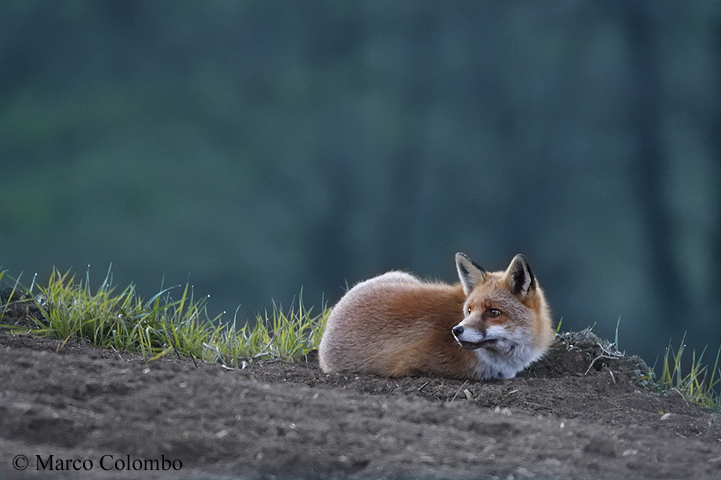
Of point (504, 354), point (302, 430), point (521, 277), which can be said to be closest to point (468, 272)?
point (521, 277)

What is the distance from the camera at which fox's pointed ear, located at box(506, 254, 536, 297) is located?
5109 mm

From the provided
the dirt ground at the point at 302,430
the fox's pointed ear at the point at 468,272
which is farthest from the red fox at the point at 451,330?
the dirt ground at the point at 302,430

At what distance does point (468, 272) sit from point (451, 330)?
1.47 feet

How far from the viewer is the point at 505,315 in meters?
5.11

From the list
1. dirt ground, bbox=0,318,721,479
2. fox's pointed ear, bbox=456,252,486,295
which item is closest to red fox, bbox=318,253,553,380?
fox's pointed ear, bbox=456,252,486,295

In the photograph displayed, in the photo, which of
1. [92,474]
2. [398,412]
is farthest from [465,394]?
Result: [92,474]

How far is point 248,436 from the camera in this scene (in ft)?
10.1

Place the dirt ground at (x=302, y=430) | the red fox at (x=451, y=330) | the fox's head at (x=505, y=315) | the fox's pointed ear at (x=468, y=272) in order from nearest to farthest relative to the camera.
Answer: the dirt ground at (x=302, y=430), the fox's head at (x=505, y=315), the red fox at (x=451, y=330), the fox's pointed ear at (x=468, y=272)

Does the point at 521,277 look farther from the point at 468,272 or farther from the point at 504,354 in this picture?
the point at 504,354

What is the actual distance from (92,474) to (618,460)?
2.19 m

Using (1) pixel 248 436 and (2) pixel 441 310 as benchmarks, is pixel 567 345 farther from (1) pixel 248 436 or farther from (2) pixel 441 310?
(1) pixel 248 436

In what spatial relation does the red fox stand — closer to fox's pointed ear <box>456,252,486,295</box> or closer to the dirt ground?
fox's pointed ear <box>456,252,486,295</box>

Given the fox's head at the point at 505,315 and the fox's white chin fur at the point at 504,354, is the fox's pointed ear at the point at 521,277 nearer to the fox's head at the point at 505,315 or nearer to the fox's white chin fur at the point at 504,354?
the fox's head at the point at 505,315

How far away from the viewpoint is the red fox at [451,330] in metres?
5.12
